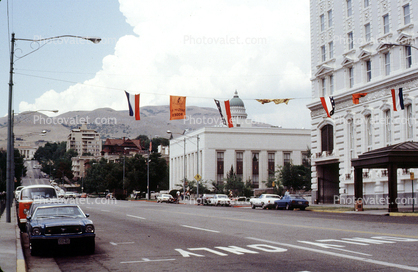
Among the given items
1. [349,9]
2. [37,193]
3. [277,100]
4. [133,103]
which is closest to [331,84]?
[349,9]

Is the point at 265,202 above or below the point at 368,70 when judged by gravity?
below

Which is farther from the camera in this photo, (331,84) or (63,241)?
(331,84)

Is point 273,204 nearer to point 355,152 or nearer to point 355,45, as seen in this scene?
point 355,152

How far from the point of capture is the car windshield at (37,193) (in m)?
24.6

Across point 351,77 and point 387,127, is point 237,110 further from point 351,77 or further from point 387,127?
point 387,127

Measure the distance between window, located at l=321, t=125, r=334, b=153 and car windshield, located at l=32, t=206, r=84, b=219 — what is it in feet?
141

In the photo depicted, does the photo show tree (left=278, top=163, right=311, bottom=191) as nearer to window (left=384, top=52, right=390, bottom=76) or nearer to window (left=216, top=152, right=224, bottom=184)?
window (left=216, top=152, right=224, bottom=184)

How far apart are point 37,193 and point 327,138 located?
3702cm

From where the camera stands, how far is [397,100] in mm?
41719

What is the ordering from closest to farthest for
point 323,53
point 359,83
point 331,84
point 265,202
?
point 265,202 < point 359,83 < point 331,84 < point 323,53

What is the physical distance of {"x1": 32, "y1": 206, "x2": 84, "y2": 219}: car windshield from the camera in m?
15.0

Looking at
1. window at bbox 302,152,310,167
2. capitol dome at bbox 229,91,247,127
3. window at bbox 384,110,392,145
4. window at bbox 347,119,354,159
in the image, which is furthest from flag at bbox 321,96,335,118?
capitol dome at bbox 229,91,247,127

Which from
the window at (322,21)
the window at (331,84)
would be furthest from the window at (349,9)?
the window at (331,84)

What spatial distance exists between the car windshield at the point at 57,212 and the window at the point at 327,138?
42843 millimetres
